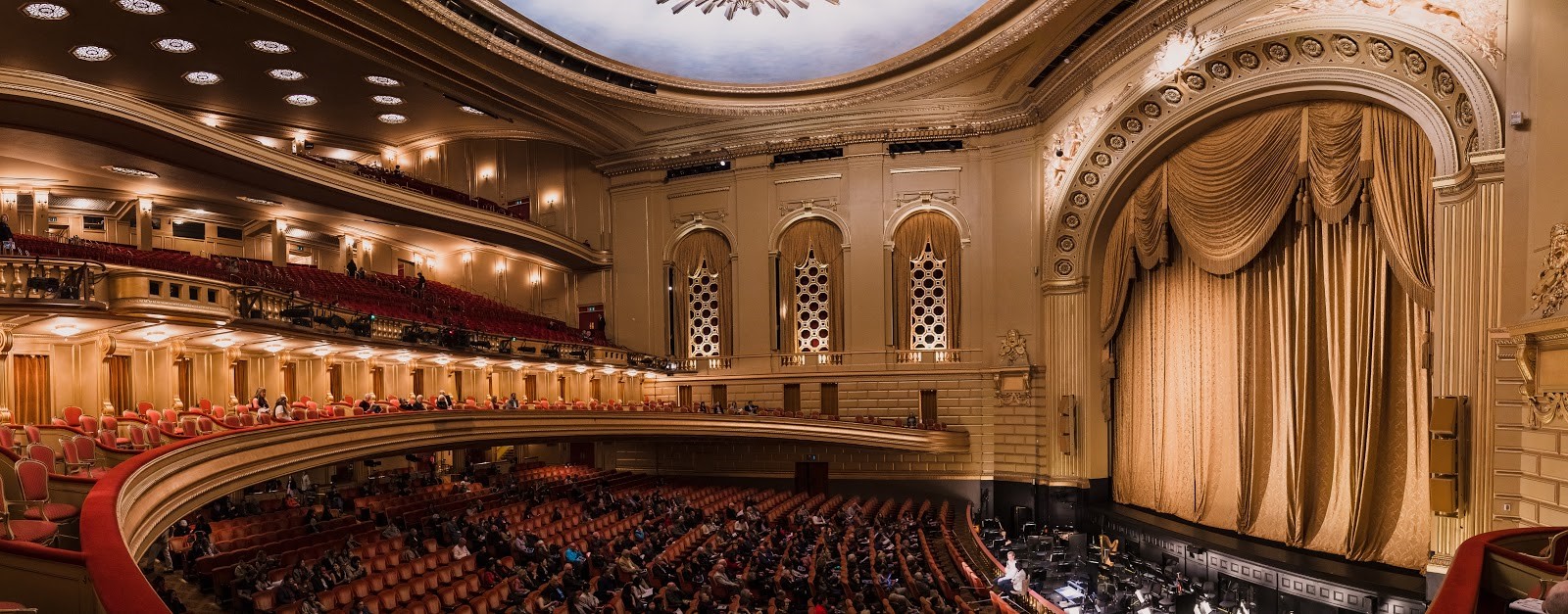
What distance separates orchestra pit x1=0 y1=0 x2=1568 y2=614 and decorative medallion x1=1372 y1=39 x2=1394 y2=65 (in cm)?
17

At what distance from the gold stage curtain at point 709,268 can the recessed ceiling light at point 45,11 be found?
11.1 meters

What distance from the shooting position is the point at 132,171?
45.7ft

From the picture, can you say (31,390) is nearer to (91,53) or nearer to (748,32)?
(91,53)

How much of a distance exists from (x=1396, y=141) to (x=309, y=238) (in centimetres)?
1802

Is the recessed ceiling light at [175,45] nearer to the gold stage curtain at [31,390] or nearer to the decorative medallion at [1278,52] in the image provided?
the gold stage curtain at [31,390]

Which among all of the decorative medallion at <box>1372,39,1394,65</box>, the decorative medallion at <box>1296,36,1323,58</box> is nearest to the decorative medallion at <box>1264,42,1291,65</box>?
the decorative medallion at <box>1296,36,1323,58</box>

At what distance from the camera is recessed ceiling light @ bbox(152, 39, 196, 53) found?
44.6 feet

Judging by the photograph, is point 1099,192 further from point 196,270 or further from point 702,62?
point 196,270

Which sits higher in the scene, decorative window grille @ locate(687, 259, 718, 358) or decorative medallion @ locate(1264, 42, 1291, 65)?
decorative medallion @ locate(1264, 42, 1291, 65)

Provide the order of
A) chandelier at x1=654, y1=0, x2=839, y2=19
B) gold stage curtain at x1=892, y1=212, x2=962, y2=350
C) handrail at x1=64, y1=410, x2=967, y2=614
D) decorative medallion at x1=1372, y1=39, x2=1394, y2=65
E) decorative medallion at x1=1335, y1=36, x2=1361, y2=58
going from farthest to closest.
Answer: gold stage curtain at x1=892, y1=212, x2=962, y2=350, chandelier at x1=654, y1=0, x2=839, y2=19, decorative medallion at x1=1335, y1=36, x2=1361, y2=58, decorative medallion at x1=1372, y1=39, x2=1394, y2=65, handrail at x1=64, y1=410, x2=967, y2=614

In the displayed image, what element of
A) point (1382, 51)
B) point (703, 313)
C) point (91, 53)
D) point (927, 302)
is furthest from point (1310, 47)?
point (91, 53)

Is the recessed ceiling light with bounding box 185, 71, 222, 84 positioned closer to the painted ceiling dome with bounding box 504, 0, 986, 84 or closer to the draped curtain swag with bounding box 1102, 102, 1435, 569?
the painted ceiling dome with bounding box 504, 0, 986, 84

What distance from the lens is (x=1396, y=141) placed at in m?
10.5

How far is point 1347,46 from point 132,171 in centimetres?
1662
